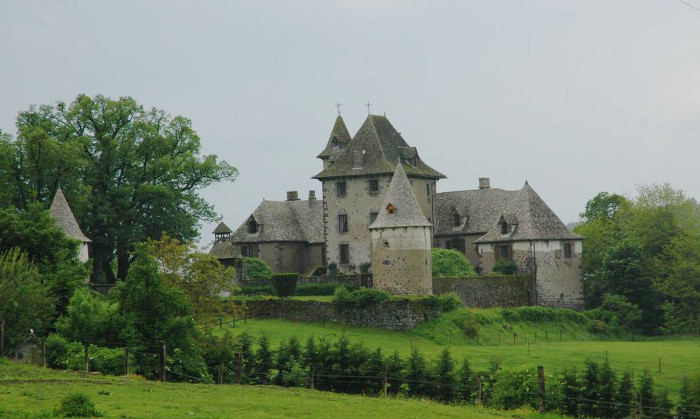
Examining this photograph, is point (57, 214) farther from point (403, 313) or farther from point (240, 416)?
point (240, 416)

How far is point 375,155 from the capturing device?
74125 millimetres

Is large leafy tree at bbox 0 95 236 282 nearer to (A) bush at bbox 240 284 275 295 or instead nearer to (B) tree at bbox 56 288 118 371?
(A) bush at bbox 240 284 275 295

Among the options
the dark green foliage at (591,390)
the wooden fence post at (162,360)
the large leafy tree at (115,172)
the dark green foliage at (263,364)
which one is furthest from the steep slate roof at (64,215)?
the dark green foliage at (591,390)

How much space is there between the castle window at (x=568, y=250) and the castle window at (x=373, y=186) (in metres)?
12.4

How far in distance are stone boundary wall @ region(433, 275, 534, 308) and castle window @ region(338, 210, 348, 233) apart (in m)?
11.0

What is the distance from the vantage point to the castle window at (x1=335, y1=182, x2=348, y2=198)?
244ft

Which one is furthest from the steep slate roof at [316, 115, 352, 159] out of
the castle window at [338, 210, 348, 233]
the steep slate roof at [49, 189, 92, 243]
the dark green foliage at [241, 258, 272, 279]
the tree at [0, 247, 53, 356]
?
the tree at [0, 247, 53, 356]

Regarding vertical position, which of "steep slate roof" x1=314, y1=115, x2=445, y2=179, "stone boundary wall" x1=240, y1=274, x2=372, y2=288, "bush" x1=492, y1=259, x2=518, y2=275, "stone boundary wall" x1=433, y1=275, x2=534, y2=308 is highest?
"steep slate roof" x1=314, y1=115, x2=445, y2=179

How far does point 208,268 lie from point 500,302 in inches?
883

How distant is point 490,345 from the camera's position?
5853 centimetres

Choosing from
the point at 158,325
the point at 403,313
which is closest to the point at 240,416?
the point at 158,325

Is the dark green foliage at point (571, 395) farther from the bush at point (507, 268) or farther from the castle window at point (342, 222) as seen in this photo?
the castle window at point (342, 222)

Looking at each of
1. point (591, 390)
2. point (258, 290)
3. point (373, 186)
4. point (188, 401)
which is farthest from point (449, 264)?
point (188, 401)

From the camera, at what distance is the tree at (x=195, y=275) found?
5119cm
